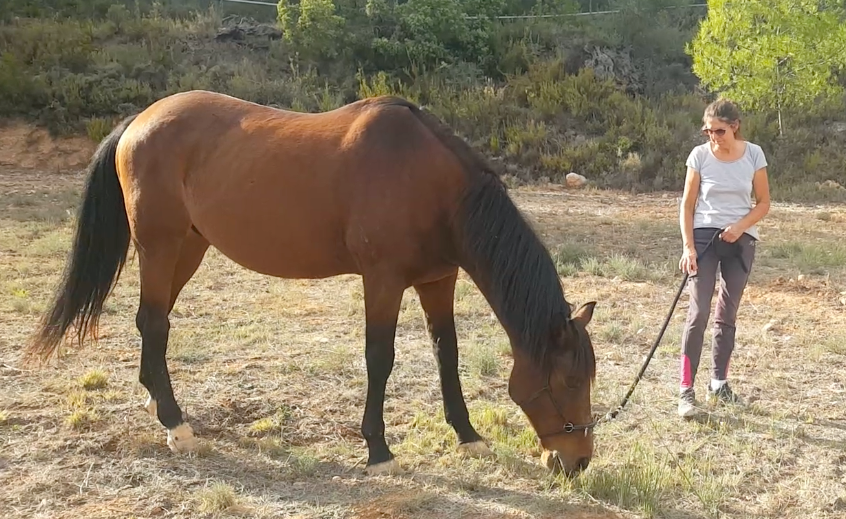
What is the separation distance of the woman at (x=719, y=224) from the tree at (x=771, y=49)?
1227 cm

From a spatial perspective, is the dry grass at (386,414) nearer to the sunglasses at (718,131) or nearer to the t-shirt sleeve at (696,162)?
the t-shirt sleeve at (696,162)

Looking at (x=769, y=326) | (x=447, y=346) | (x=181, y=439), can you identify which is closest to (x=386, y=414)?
(x=447, y=346)

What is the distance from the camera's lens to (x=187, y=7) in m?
21.1

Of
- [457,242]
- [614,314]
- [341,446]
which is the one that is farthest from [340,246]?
[614,314]

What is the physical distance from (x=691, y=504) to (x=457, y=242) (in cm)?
157

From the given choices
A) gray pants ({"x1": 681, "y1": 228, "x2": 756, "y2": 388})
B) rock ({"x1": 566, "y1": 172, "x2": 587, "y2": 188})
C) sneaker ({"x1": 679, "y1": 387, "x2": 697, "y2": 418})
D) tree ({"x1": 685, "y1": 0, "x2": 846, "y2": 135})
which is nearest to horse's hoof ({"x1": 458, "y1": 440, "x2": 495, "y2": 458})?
sneaker ({"x1": 679, "y1": 387, "x2": 697, "y2": 418})

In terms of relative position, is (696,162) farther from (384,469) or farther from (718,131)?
(384,469)

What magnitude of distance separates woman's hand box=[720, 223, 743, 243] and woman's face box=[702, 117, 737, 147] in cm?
49

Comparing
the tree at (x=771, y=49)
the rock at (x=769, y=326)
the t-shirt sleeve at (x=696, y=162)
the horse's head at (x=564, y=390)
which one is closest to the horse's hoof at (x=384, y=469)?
the horse's head at (x=564, y=390)

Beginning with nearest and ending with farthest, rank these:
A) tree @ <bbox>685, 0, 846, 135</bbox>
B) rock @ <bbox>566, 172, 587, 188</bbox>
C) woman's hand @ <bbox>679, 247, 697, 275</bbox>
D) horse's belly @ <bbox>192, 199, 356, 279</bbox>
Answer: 1. horse's belly @ <bbox>192, 199, 356, 279</bbox>
2. woman's hand @ <bbox>679, 247, 697, 275</bbox>
3. tree @ <bbox>685, 0, 846, 135</bbox>
4. rock @ <bbox>566, 172, 587, 188</bbox>

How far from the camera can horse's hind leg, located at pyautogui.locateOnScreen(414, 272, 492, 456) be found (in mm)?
3701

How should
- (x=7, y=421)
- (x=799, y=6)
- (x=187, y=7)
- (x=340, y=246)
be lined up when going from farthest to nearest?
(x=187, y=7) → (x=799, y=6) → (x=7, y=421) → (x=340, y=246)

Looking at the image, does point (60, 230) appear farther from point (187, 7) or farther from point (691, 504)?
point (187, 7)

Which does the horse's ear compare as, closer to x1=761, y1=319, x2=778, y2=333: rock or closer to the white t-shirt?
the white t-shirt
